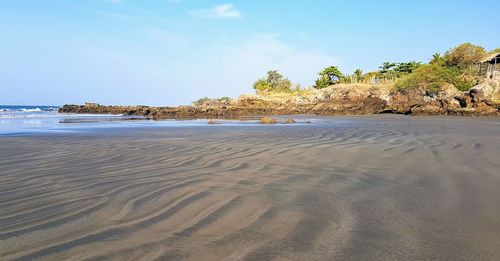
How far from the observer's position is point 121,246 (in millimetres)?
2355

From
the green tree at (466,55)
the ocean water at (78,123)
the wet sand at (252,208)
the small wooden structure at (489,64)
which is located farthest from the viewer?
the green tree at (466,55)

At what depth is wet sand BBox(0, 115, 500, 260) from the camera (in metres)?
2.31

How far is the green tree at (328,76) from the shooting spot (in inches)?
2421

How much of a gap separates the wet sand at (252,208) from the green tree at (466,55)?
4687cm

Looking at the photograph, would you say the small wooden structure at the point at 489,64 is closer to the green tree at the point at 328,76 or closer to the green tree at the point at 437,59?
the green tree at the point at 437,59

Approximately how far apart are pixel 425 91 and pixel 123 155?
39.2 metres

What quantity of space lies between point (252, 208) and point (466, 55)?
51723mm

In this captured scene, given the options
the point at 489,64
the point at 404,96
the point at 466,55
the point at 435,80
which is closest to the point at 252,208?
the point at 404,96

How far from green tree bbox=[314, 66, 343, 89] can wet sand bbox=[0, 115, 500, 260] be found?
56.8 m

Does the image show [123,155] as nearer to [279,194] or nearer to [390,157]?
[279,194]

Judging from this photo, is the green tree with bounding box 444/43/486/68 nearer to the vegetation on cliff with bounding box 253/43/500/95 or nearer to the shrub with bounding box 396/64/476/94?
the vegetation on cliff with bounding box 253/43/500/95

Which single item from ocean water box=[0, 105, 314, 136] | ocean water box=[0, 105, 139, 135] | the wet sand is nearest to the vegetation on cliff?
ocean water box=[0, 105, 314, 136]

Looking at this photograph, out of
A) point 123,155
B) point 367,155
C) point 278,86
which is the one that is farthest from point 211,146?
point 278,86

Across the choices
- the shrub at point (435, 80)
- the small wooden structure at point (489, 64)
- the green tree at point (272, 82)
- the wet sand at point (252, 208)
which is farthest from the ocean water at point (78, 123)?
the green tree at point (272, 82)
